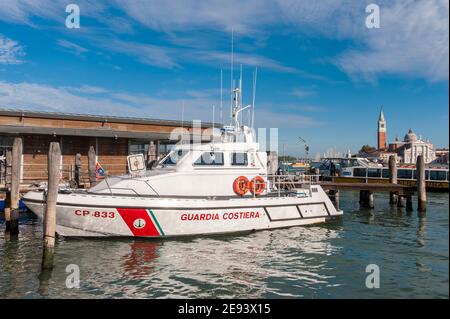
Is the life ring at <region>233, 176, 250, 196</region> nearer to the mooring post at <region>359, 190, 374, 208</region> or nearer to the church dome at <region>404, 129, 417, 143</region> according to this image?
the mooring post at <region>359, 190, 374, 208</region>

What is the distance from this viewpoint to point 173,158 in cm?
1413

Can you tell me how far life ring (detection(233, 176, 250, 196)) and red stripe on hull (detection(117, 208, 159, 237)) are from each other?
3451 millimetres

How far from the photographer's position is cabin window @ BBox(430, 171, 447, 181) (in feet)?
104

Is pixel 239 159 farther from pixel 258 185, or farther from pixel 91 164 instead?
pixel 91 164

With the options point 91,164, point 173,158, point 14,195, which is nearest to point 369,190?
point 173,158

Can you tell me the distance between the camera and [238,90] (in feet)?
51.1

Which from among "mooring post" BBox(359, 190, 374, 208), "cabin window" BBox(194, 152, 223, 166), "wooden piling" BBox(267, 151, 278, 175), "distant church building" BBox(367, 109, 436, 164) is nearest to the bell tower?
"distant church building" BBox(367, 109, 436, 164)

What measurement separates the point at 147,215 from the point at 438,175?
2889cm

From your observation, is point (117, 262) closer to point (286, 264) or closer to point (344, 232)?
point (286, 264)

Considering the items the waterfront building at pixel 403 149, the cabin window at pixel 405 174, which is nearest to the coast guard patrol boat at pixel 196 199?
the cabin window at pixel 405 174

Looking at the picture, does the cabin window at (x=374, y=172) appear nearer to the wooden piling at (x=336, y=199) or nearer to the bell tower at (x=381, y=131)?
the wooden piling at (x=336, y=199)

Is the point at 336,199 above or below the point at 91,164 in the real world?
below
